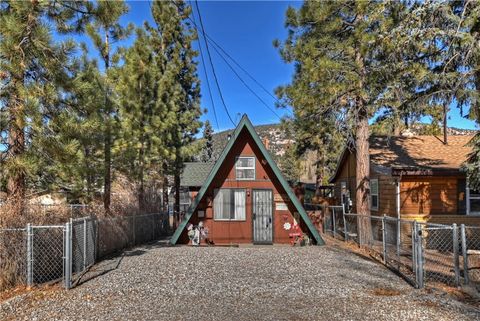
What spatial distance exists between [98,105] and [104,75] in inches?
106

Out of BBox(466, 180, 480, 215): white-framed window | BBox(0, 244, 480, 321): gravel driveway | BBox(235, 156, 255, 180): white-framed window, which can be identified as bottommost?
BBox(0, 244, 480, 321): gravel driveway

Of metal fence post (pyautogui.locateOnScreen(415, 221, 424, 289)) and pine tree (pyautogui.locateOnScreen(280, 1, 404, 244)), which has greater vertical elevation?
pine tree (pyautogui.locateOnScreen(280, 1, 404, 244))

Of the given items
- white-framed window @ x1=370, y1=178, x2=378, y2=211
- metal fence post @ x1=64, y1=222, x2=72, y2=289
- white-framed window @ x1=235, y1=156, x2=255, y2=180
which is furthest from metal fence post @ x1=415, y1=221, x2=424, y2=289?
white-framed window @ x1=370, y1=178, x2=378, y2=211

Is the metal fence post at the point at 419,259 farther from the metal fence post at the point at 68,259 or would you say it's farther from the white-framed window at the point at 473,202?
the white-framed window at the point at 473,202

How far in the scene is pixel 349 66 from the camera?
43.7 ft

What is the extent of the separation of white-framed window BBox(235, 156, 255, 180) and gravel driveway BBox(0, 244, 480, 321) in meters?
4.87

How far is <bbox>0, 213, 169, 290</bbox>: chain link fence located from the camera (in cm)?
781

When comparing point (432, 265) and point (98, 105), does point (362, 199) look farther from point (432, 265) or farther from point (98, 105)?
point (98, 105)

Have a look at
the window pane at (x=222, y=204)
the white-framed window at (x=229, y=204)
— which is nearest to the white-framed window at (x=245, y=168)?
Answer: the white-framed window at (x=229, y=204)

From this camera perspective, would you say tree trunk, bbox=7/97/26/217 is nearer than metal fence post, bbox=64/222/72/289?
No

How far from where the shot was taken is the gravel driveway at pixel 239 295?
6.27 metres

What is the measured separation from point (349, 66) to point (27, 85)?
31.8 ft

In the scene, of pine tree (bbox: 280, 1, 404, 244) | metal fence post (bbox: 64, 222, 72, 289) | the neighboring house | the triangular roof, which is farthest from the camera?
the neighboring house

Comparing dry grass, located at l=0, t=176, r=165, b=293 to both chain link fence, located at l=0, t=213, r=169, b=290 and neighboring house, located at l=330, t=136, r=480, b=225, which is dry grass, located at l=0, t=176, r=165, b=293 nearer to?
chain link fence, located at l=0, t=213, r=169, b=290
